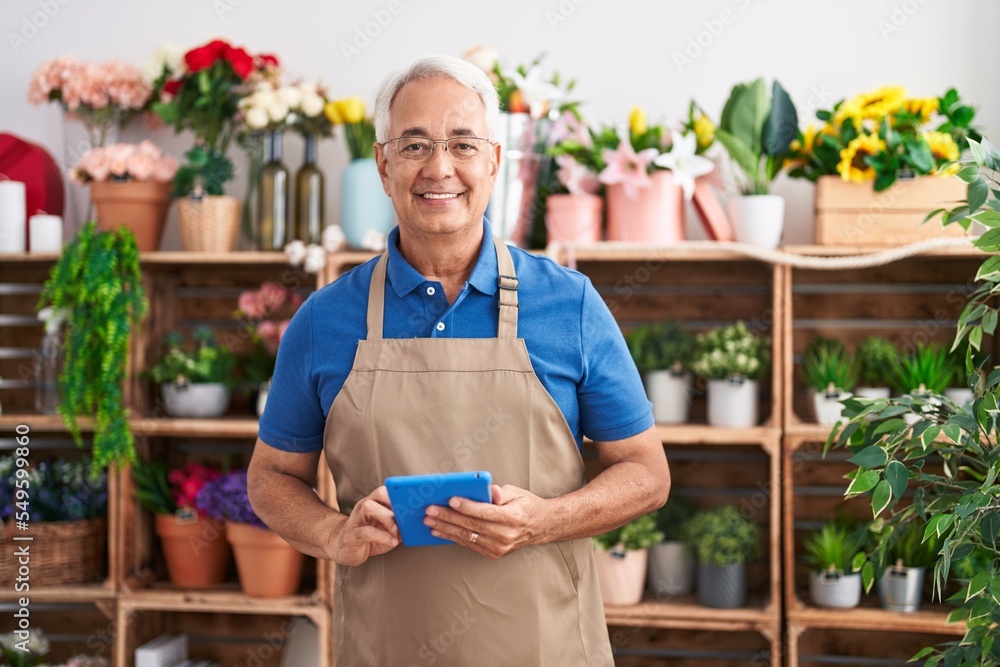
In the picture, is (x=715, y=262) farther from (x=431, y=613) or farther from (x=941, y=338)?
(x=431, y=613)

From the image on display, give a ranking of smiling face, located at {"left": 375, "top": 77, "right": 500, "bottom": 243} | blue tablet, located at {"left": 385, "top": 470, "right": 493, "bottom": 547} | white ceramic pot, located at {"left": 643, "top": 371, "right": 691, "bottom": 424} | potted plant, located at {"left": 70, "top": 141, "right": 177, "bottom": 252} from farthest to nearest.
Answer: potted plant, located at {"left": 70, "top": 141, "right": 177, "bottom": 252}
white ceramic pot, located at {"left": 643, "top": 371, "right": 691, "bottom": 424}
smiling face, located at {"left": 375, "top": 77, "right": 500, "bottom": 243}
blue tablet, located at {"left": 385, "top": 470, "right": 493, "bottom": 547}

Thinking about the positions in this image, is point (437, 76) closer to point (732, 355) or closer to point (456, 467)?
point (456, 467)

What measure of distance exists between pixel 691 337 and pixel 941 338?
79cm

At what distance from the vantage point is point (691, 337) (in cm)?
284

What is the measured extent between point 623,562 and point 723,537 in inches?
11.7

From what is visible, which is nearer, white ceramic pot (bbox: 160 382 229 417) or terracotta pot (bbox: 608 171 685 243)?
terracotta pot (bbox: 608 171 685 243)

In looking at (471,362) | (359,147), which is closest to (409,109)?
(471,362)

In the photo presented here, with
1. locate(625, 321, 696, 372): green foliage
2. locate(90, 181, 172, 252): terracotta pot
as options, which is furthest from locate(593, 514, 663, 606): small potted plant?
locate(90, 181, 172, 252): terracotta pot

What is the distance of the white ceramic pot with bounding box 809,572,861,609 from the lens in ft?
8.67

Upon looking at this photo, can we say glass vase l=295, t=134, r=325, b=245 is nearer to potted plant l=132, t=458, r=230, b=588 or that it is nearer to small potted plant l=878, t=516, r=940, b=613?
potted plant l=132, t=458, r=230, b=588

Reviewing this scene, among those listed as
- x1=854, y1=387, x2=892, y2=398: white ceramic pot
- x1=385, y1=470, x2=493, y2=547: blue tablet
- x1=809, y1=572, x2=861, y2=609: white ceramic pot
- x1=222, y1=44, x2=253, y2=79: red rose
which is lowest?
x1=809, y1=572, x2=861, y2=609: white ceramic pot

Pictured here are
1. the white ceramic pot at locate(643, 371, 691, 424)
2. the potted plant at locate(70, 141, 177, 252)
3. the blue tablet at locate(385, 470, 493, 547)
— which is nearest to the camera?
the blue tablet at locate(385, 470, 493, 547)

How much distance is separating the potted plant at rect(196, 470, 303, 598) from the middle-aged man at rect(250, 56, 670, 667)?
1263 millimetres

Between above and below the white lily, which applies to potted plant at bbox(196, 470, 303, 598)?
below
